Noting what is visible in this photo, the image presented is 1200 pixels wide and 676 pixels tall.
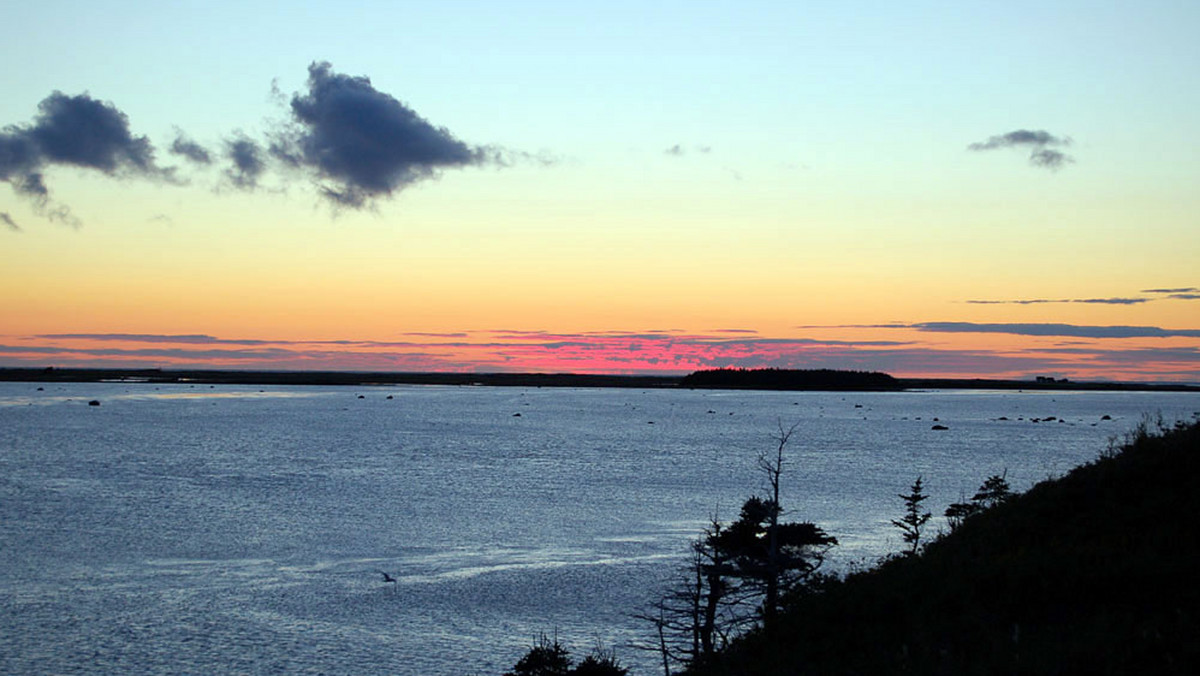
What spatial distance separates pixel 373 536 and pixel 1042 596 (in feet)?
131

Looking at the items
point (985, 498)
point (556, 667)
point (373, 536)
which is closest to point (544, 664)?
point (556, 667)

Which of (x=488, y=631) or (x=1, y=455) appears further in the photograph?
(x=1, y=455)

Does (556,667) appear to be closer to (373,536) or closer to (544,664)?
(544,664)

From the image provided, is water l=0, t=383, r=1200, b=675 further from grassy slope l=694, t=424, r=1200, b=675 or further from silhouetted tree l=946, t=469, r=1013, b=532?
grassy slope l=694, t=424, r=1200, b=675

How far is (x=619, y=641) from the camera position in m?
32.2

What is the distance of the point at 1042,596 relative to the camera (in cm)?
1755

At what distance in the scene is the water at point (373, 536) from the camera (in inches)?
1243

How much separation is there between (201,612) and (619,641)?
15.5 meters

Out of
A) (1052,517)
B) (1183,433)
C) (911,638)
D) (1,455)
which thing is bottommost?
(1,455)

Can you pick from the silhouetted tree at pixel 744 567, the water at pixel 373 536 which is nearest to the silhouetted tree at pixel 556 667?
the silhouetted tree at pixel 744 567

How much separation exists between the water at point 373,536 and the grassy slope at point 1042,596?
13.4 metres

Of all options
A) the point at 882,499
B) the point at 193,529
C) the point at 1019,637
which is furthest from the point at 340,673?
the point at 882,499

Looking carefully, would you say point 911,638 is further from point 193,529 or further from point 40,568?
point 193,529

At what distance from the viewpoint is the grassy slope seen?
14555mm
